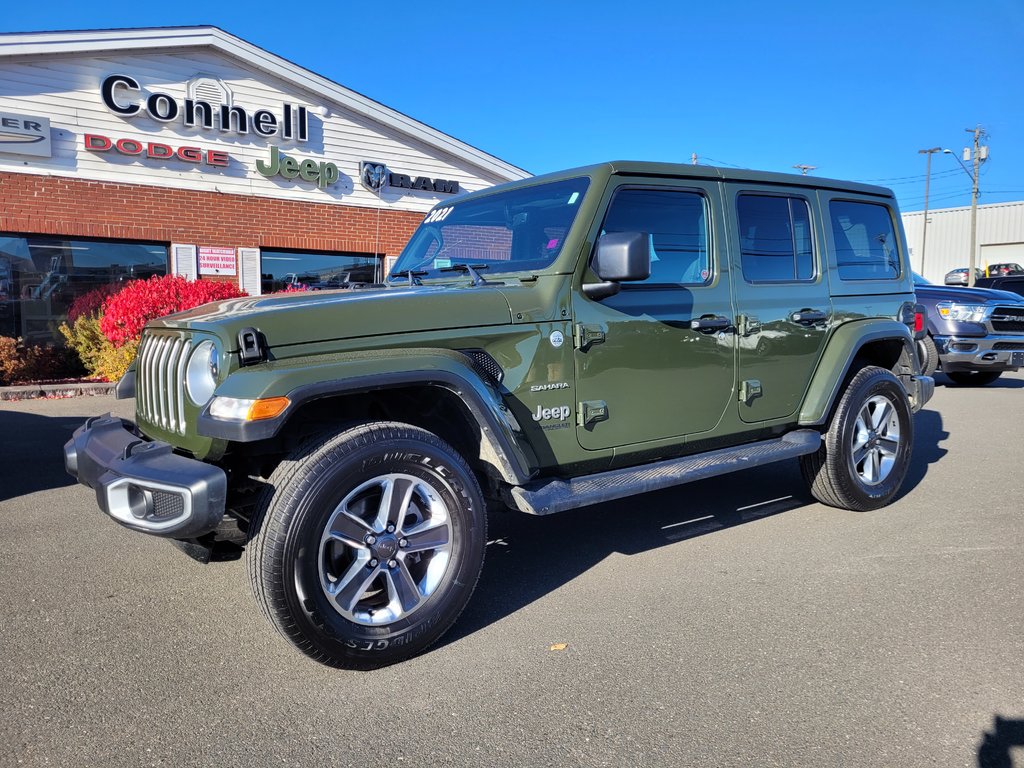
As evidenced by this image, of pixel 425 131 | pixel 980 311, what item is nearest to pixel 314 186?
pixel 425 131

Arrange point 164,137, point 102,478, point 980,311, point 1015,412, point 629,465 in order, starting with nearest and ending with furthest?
point 102,478
point 629,465
point 1015,412
point 980,311
point 164,137

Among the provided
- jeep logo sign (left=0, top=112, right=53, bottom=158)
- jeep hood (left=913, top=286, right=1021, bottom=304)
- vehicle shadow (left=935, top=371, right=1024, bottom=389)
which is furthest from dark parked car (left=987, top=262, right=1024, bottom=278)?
jeep logo sign (left=0, top=112, right=53, bottom=158)

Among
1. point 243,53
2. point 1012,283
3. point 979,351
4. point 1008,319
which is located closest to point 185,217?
point 243,53

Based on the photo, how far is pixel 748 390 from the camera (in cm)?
418

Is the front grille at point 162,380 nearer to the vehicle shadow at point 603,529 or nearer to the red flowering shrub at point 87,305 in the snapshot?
the vehicle shadow at point 603,529

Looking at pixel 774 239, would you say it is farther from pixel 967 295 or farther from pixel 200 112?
pixel 200 112

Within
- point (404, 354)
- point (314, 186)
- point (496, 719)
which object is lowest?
point (496, 719)

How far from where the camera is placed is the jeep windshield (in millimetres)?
3670

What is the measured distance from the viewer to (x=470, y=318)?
10.4ft

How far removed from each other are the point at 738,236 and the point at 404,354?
→ 2236 millimetres

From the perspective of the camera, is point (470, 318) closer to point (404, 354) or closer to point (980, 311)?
point (404, 354)

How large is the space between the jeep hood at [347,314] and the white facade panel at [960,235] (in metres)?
52.9

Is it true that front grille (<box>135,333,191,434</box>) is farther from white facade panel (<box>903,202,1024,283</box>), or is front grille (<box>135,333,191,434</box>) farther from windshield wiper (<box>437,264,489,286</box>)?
white facade panel (<box>903,202,1024,283</box>)

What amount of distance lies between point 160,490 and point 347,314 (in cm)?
92
